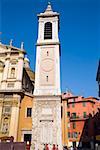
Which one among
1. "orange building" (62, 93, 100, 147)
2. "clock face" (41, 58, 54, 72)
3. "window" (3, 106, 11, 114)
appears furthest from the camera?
"orange building" (62, 93, 100, 147)

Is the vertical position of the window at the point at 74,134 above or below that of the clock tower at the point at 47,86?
below

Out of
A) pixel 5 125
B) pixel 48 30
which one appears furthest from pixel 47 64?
pixel 5 125

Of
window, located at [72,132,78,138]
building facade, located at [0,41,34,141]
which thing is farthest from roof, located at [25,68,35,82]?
window, located at [72,132,78,138]

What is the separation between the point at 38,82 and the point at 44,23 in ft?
32.5

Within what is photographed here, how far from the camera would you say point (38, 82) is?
29.1m

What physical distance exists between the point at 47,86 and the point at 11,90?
4.63 m

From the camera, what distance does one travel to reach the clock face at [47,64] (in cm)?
2983

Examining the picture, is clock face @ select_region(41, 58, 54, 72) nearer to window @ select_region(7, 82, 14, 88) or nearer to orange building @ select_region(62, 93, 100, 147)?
window @ select_region(7, 82, 14, 88)

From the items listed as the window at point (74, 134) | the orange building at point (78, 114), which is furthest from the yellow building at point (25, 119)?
the window at point (74, 134)

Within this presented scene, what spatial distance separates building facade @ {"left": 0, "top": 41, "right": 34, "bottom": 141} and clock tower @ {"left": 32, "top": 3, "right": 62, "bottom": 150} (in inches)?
86.5

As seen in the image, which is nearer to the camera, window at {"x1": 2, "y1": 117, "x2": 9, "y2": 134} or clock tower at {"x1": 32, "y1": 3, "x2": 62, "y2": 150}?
clock tower at {"x1": 32, "y1": 3, "x2": 62, "y2": 150}

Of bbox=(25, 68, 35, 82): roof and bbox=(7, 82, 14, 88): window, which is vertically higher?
bbox=(25, 68, 35, 82): roof

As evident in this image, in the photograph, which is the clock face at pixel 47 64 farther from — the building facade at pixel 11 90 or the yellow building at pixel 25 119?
the yellow building at pixel 25 119

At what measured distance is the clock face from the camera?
A: 2983 cm
